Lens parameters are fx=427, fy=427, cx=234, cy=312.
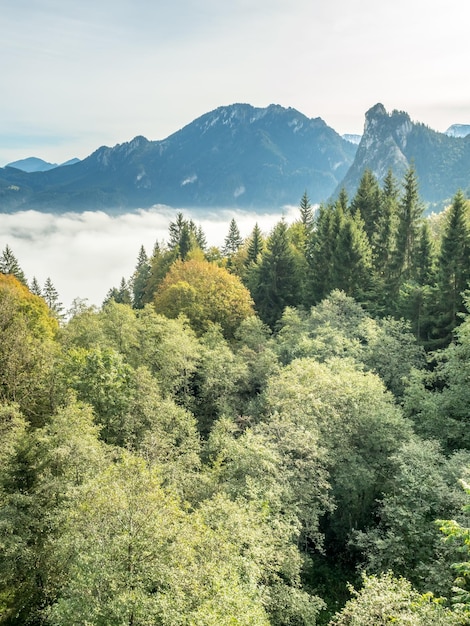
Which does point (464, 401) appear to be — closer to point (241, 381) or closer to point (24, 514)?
point (241, 381)

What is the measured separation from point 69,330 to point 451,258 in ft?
123

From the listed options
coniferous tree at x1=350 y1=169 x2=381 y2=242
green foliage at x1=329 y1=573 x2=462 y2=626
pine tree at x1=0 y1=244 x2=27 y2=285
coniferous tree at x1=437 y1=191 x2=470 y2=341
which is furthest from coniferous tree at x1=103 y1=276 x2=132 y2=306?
green foliage at x1=329 y1=573 x2=462 y2=626

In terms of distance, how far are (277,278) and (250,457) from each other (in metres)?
41.1

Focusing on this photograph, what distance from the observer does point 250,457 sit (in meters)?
20.1

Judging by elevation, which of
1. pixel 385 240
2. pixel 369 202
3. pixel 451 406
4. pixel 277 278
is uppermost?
pixel 369 202

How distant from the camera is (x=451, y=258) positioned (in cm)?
3781

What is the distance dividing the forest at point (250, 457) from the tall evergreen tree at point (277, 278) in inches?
222

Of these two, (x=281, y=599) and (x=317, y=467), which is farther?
(x=317, y=467)

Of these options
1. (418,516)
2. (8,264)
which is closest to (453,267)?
(418,516)

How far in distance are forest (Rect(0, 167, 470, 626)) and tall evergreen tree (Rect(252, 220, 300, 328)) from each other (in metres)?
5.64

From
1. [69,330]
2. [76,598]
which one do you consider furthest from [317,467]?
[69,330]

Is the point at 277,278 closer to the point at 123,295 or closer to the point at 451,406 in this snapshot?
the point at 451,406

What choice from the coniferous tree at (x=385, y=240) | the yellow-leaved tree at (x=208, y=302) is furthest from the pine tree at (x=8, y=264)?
the coniferous tree at (x=385, y=240)

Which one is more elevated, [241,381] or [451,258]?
[451,258]
